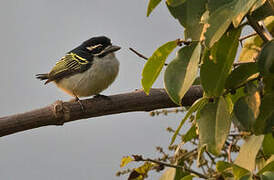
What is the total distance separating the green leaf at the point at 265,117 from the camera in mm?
1055

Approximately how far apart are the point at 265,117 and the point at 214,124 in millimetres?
117

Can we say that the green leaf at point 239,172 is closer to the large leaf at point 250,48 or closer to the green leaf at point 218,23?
the green leaf at point 218,23

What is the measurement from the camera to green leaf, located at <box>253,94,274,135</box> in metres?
1.05

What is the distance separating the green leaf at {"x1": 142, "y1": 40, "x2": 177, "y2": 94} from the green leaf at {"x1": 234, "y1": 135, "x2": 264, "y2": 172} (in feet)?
0.91

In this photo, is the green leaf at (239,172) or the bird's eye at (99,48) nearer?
the green leaf at (239,172)

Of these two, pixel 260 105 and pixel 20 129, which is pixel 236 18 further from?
pixel 20 129

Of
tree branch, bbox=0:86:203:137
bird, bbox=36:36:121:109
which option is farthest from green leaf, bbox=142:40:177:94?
bird, bbox=36:36:121:109

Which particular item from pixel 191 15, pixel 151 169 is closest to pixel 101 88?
pixel 151 169

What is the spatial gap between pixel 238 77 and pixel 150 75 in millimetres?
221

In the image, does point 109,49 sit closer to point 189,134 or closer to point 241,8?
point 189,134

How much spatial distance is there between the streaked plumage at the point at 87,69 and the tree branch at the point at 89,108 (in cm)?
132

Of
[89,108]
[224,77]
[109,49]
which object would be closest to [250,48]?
[224,77]

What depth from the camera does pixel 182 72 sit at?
110cm

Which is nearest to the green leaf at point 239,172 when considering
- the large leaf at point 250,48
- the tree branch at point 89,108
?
the large leaf at point 250,48
